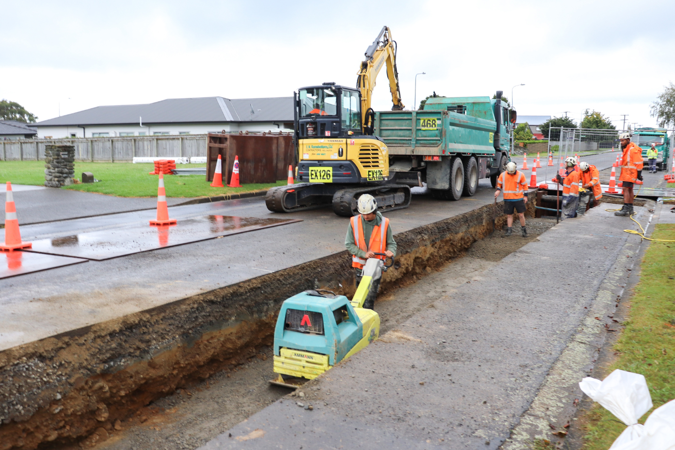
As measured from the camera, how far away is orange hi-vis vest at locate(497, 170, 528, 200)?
1216cm

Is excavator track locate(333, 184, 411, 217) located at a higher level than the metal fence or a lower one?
lower

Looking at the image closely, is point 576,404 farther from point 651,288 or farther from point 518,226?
point 518,226

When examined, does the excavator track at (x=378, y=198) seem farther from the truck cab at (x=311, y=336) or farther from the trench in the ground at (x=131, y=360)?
the truck cab at (x=311, y=336)

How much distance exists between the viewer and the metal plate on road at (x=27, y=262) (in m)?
6.59

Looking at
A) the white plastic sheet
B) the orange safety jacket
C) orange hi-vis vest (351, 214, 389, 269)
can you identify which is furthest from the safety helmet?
the orange safety jacket

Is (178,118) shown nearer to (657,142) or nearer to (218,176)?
(218,176)

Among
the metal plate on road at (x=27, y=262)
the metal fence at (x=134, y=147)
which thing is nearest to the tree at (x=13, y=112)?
the metal fence at (x=134, y=147)

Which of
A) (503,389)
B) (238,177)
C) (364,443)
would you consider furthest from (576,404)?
(238,177)

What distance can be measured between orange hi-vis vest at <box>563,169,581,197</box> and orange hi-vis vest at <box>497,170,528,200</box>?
2.96m

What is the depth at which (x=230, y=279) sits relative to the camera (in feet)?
21.0

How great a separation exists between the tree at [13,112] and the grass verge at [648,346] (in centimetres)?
10306

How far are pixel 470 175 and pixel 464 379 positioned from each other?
1249cm

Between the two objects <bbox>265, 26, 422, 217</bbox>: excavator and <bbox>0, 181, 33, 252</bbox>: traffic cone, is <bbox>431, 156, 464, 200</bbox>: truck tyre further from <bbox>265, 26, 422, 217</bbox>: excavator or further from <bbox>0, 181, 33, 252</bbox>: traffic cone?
<bbox>0, 181, 33, 252</bbox>: traffic cone

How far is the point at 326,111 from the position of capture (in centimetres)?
1177
